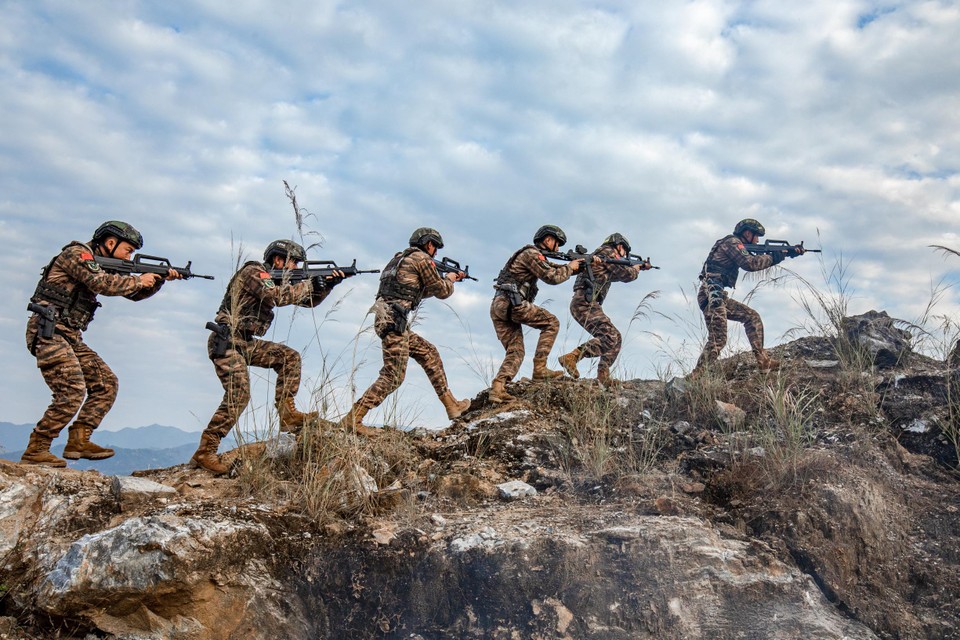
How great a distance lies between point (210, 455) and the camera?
17.3ft

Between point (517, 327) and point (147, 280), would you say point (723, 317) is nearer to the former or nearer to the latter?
point (517, 327)

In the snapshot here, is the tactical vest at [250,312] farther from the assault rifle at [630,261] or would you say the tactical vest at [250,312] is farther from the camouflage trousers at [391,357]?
the assault rifle at [630,261]

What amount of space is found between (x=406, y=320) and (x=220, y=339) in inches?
67.7

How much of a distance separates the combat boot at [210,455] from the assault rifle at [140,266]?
5.08ft

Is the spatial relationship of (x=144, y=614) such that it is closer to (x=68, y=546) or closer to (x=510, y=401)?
(x=68, y=546)

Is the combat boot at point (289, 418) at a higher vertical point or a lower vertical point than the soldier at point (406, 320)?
lower

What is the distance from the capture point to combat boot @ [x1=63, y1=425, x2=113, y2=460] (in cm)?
548

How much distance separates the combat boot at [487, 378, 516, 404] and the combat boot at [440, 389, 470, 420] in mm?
278

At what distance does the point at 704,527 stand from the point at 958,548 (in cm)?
140

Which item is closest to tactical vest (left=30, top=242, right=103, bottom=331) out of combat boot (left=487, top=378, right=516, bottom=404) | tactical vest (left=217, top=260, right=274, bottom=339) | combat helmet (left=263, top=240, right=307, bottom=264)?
tactical vest (left=217, top=260, right=274, bottom=339)

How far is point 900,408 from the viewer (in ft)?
17.4

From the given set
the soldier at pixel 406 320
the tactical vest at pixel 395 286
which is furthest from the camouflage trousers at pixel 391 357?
the tactical vest at pixel 395 286

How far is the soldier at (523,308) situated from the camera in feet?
23.9

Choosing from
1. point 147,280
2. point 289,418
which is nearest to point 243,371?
point 289,418
